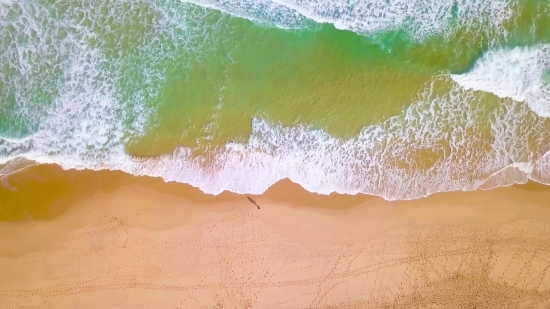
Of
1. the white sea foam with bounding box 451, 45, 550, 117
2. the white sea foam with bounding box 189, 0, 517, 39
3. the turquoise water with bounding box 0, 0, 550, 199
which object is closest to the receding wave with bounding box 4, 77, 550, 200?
the turquoise water with bounding box 0, 0, 550, 199

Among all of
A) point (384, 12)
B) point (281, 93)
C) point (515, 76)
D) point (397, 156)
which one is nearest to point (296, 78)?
point (281, 93)

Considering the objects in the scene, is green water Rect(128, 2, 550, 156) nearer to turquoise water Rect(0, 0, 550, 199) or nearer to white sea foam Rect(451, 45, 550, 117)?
turquoise water Rect(0, 0, 550, 199)

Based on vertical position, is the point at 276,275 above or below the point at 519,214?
below

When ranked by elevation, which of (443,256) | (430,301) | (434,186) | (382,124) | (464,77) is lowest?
(430,301)

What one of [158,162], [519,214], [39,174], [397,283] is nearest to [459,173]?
[519,214]

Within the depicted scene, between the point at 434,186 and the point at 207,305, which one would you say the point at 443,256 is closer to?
the point at 434,186

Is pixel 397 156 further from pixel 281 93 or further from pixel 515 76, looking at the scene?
pixel 515 76
